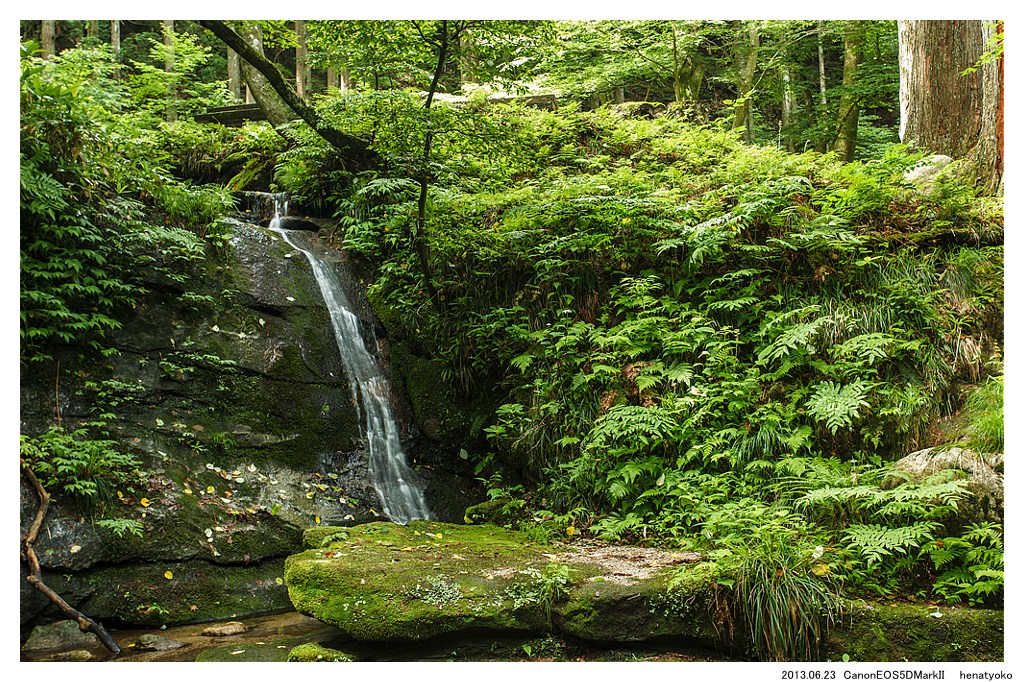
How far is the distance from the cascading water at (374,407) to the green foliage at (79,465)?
7.70 feet

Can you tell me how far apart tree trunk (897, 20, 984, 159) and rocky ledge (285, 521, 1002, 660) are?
6330mm

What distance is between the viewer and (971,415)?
5.00 metres

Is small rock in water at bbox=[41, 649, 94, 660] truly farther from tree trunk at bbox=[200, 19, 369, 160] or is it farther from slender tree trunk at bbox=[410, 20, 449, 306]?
tree trunk at bbox=[200, 19, 369, 160]

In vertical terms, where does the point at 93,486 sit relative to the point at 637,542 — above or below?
above

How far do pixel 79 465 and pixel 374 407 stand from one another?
2961 mm

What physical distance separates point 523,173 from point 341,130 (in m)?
2.47

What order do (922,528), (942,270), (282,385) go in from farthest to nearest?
(282,385), (942,270), (922,528)

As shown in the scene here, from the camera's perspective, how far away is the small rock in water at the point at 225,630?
4832 millimetres

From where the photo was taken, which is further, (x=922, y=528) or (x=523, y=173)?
(x=523, y=173)

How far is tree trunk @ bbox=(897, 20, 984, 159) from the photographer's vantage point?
309 inches

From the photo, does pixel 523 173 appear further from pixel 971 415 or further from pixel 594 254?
pixel 971 415

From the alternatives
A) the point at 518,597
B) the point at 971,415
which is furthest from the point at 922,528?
the point at 518,597
